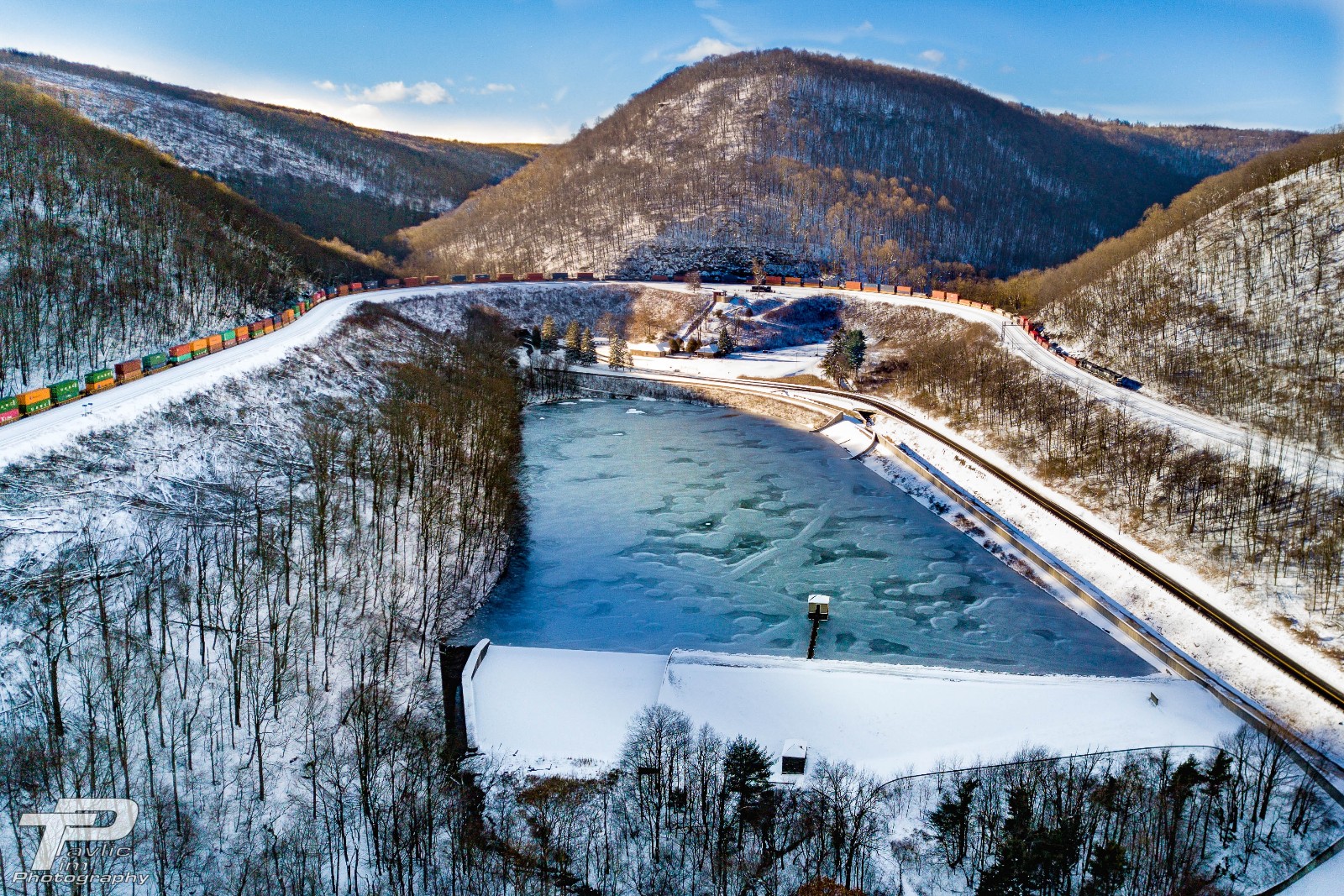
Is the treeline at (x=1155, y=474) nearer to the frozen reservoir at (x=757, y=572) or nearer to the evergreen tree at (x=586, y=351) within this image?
the frozen reservoir at (x=757, y=572)

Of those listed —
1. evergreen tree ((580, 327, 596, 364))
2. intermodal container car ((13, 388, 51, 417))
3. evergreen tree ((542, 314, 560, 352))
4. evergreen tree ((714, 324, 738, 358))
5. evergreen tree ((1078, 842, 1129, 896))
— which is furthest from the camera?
evergreen tree ((714, 324, 738, 358))

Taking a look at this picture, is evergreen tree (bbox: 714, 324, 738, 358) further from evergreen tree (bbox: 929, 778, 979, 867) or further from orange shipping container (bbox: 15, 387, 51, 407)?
evergreen tree (bbox: 929, 778, 979, 867)

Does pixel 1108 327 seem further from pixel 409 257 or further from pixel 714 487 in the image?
pixel 409 257

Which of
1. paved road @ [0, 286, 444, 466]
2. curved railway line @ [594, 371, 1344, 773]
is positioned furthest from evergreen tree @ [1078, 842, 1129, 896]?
paved road @ [0, 286, 444, 466]

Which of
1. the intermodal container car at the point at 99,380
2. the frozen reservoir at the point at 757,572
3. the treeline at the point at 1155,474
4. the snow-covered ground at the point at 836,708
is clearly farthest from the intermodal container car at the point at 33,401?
the treeline at the point at 1155,474

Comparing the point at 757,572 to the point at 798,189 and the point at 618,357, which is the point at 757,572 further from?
the point at 798,189
